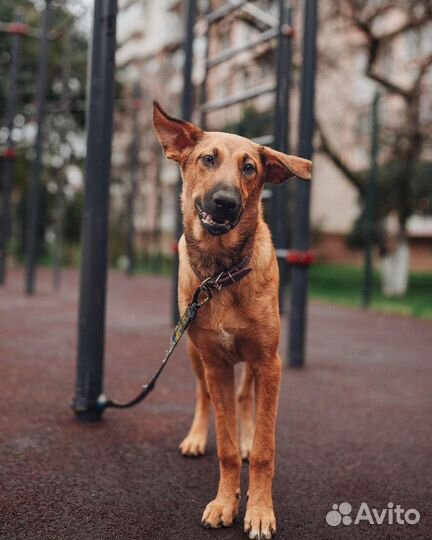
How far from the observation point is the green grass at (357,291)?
983 cm

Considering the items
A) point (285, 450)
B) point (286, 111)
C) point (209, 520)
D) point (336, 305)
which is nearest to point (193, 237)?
point (209, 520)

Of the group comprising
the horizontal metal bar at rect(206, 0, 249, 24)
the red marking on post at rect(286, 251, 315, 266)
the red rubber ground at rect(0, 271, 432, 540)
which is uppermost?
the horizontal metal bar at rect(206, 0, 249, 24)

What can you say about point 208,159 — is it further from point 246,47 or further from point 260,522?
point 246,47

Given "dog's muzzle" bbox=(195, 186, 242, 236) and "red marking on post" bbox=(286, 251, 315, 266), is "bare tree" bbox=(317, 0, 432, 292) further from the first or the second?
"dog's muzzle" bbox=(195, 186, 242, 236)

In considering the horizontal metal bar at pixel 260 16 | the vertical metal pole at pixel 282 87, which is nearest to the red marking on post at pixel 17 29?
the horizontal metal bar at pixel 260 16

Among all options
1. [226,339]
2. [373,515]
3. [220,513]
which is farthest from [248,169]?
[373,515]

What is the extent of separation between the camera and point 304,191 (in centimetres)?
455

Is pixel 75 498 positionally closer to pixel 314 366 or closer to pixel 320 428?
pixel 320 428

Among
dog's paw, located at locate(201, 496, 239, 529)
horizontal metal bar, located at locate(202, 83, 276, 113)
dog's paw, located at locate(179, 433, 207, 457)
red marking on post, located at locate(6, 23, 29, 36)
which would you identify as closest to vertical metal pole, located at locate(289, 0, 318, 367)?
horizontal metal bar, located at locate(202, 83, 276, 113)

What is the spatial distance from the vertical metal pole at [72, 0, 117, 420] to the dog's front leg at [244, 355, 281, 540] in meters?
1.22

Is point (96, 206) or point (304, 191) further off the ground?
point (304, 191)

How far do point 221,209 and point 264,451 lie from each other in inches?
33.2

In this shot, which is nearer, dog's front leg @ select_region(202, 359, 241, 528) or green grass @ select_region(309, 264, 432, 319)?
dog's front leg @ select_region(202, 359, 241, 528)

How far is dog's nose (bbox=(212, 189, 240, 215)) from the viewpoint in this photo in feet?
6.63
